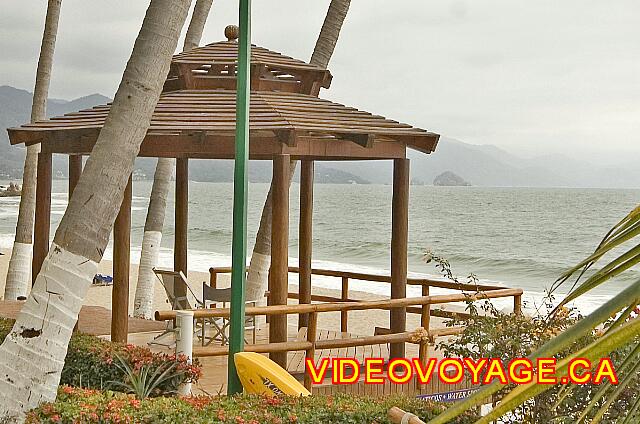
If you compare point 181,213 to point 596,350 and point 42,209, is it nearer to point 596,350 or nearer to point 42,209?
point 42,209

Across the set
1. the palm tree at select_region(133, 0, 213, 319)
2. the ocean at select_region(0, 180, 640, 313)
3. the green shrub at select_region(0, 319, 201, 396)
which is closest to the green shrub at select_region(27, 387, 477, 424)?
the green shrub at select_region(0, 319, 201, 396)

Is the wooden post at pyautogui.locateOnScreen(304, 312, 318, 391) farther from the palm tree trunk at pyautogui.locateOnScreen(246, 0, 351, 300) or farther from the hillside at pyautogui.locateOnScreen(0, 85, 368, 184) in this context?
the hillside at pyautogui.locateOnScreen(0, 85, 368, 184)

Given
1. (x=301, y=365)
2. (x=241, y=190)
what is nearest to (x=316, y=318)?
(x=301, y=365)

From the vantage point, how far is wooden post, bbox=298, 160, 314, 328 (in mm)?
10250

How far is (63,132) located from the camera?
8859mm

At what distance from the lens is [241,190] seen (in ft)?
20.5

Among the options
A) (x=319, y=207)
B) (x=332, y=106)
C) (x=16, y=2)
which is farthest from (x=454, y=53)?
(x=332, y=106)

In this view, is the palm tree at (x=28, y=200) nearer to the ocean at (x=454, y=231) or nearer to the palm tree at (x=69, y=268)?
the palm tree at (x=69, y=268)

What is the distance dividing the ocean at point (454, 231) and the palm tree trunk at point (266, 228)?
22284mm

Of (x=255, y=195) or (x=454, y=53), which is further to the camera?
(x=255, y=195)

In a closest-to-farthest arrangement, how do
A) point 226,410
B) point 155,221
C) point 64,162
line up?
point 226,410 → point 155,221 → point 64,162

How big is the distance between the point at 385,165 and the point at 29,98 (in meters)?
38.4

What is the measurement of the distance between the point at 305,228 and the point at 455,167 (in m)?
80.4

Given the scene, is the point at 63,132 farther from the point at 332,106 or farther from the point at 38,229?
the point at 332,106
